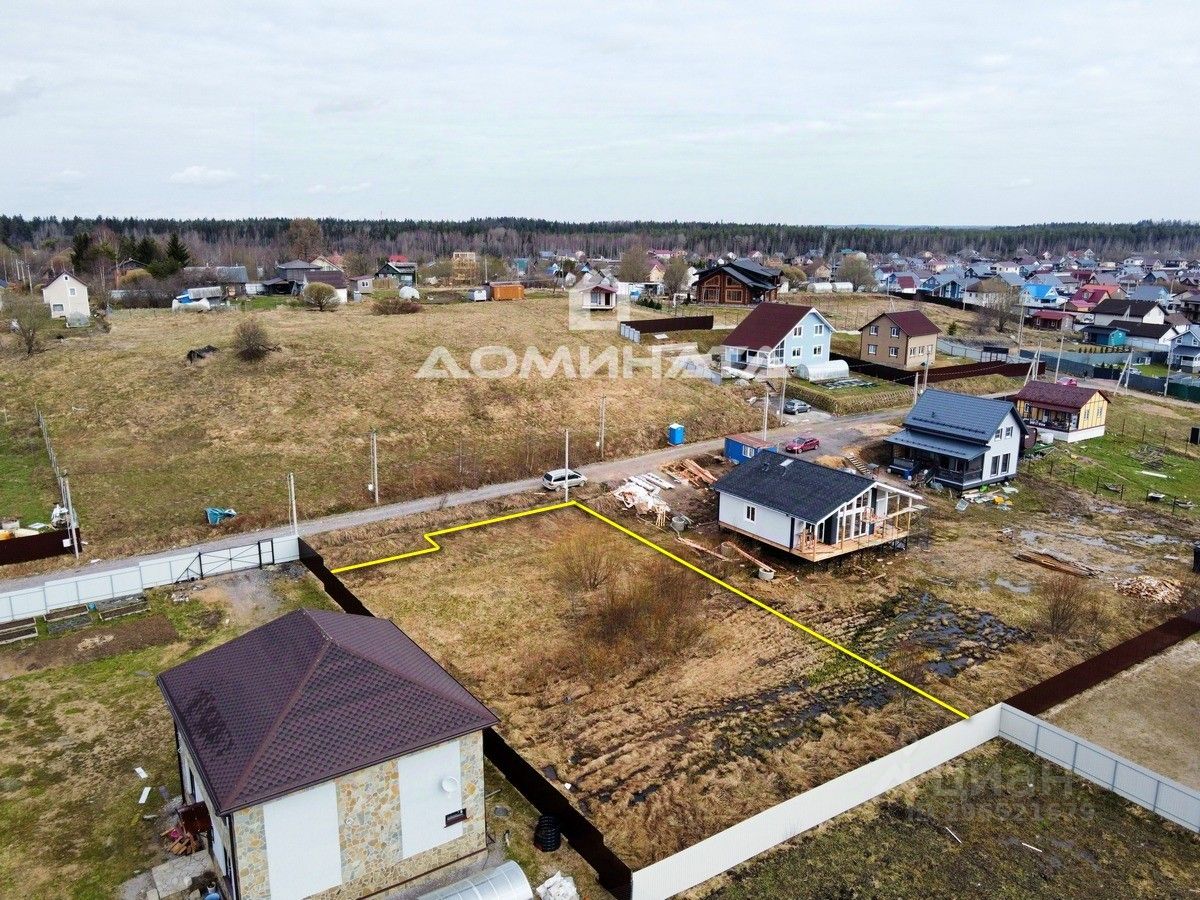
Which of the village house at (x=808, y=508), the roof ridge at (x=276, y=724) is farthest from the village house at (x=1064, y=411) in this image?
the roof ridge at (x=276, y=724)

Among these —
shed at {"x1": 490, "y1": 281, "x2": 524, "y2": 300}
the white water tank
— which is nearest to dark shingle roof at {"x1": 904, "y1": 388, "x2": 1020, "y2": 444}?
the white water tank

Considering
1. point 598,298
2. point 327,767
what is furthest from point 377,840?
point 598,298

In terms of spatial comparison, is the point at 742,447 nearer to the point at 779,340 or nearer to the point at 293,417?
the point at 779,340

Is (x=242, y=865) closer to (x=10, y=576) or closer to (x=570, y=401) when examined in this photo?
(x=10, y=576)

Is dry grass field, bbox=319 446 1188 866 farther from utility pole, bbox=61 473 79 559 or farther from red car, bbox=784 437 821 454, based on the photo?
utility pole, bbox=61 473 79 559

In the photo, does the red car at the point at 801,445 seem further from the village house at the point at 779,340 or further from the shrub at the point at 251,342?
the shrub at the point at 251,342

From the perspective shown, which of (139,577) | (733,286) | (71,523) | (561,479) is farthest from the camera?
(733,286)
